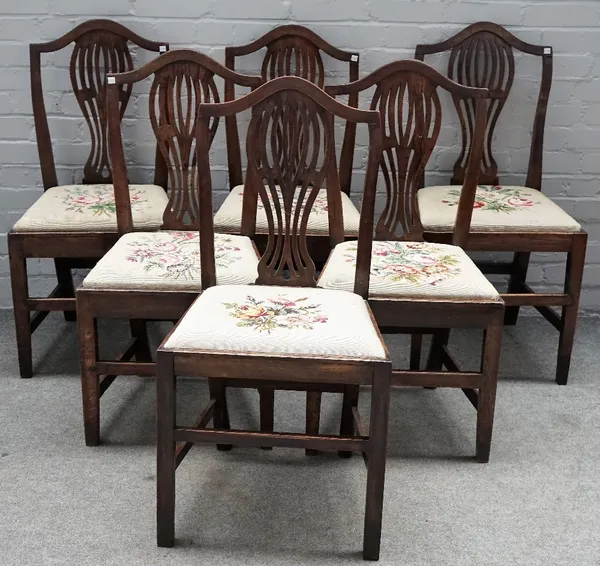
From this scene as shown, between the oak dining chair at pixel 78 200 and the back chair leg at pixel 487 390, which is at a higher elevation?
the oak dining chair at pixel 78 200

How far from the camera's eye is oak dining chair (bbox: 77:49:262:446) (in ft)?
7.20

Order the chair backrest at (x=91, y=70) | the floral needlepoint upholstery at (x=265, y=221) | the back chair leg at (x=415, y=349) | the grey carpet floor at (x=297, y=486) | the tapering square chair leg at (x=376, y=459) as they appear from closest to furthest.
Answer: the tapering square chair leg at (x=376, y=459) → the grey carpet floor at (x=297, y=486) → the floral needlepoint upholstery at (x=265, y=221) → the back chair leg at (x=415, y=349) → the chair backrest at (x=91, y=70)

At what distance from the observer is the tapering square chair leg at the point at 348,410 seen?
7.15 ft

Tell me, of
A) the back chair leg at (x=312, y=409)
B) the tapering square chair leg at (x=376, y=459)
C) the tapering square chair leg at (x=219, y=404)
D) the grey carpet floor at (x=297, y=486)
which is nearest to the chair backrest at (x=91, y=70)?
the grey carpet floor at (x=297, y=486)

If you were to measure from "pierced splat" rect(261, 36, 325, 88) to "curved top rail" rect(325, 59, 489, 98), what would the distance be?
1.49ft

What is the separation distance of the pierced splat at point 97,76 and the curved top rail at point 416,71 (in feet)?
2.58

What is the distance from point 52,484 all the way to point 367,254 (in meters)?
0.87

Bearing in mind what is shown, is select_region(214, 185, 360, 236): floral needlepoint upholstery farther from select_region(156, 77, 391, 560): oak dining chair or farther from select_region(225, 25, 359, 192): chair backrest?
select_region(156, 77, 391, 560): oak dining chair

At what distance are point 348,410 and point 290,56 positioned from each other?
1153 millimetres

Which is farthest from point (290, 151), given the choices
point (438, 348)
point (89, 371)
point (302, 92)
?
point (438, 348)

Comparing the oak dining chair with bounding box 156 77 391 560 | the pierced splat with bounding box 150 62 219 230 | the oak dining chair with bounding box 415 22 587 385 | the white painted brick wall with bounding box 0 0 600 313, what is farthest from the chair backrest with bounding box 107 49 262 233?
the oak dining chair with bounding box 415 22 587 385

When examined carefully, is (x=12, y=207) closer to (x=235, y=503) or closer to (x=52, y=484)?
(x=52, y=484)

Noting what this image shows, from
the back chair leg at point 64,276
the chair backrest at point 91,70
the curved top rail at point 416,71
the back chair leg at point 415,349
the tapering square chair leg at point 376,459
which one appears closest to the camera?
the tapering square chair leg at point 376,459

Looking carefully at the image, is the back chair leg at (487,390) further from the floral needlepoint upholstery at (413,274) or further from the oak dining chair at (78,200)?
the oak dining chair at (78,200)
